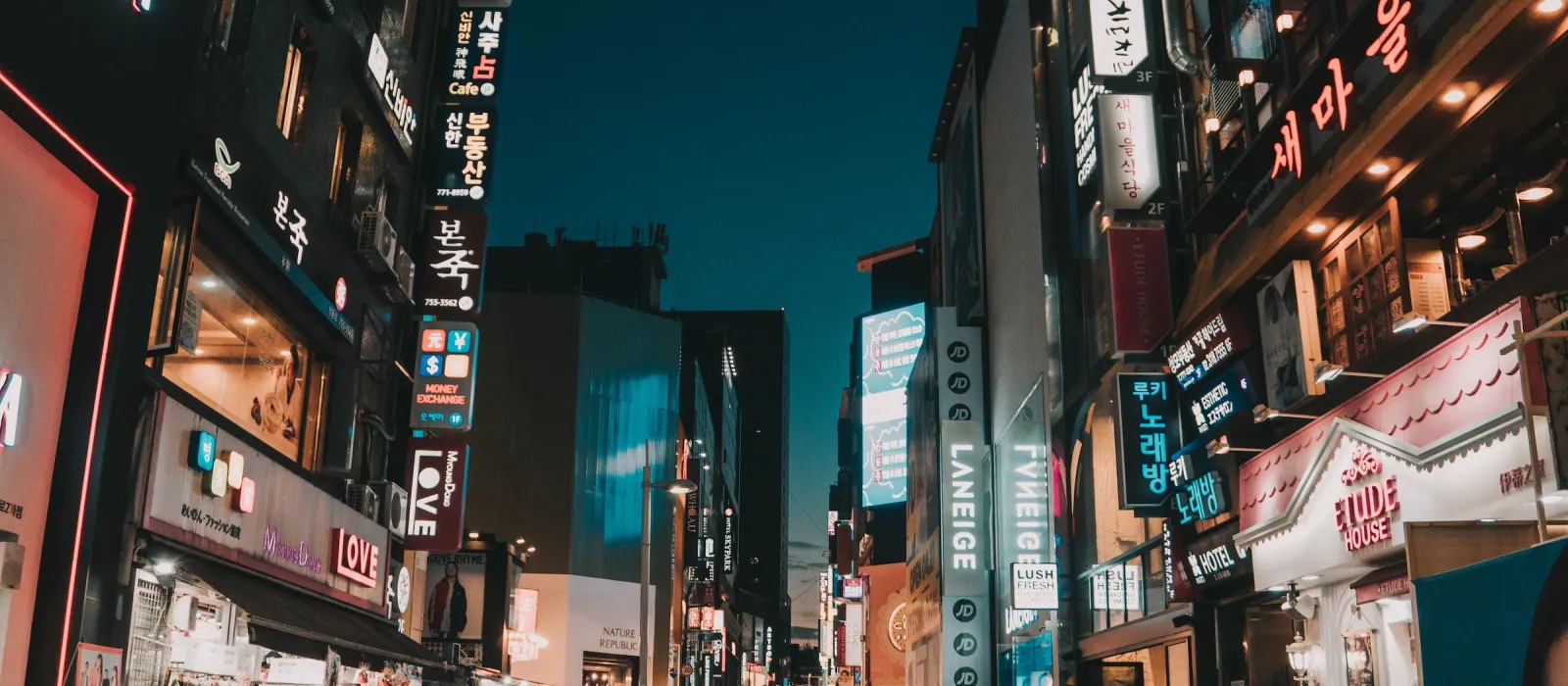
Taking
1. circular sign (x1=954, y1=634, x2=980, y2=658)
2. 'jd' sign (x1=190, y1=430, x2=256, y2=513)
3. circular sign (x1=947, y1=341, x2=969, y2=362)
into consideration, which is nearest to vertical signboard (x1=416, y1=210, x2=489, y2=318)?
'jd' sign (x1=190, y1=430, x2=256, y2=513)

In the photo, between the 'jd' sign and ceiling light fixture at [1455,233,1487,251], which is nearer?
ceiling light fixture at [1455,233,1487,251]

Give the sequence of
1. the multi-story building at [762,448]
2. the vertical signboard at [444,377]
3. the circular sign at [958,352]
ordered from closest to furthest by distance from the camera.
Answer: the vertical signboard at [444,377], the circular sign at [958,352], the multi-story building at [762,448]

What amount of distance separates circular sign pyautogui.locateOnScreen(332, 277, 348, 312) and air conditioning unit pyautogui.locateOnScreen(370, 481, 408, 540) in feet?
12.4

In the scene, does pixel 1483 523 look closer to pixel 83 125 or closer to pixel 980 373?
pixel 83 125

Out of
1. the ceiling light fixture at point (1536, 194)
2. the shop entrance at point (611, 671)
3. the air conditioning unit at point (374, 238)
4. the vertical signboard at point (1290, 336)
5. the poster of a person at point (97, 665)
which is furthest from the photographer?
the shop entrance at point (611, 671)

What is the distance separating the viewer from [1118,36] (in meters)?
21.5

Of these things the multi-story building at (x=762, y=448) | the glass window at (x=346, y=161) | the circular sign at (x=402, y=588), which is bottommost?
the circular sign at (x=402, y=588)

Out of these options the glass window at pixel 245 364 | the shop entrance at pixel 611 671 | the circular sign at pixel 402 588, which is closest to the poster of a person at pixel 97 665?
the glass window at pixel 245 364

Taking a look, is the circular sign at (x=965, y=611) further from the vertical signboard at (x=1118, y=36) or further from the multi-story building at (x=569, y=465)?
the vertical signboard at (x=1118, y=36)

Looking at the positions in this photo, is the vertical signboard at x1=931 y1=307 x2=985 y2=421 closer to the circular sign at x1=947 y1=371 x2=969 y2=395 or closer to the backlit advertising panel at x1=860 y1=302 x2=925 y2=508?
the circular sign at x1=947 y1=371 x2=969 y2=395

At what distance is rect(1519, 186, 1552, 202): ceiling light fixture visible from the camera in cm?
1108

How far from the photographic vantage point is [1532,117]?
10930 millimetres

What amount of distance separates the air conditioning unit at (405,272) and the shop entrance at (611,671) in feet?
96.4

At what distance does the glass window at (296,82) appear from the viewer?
695 inches
